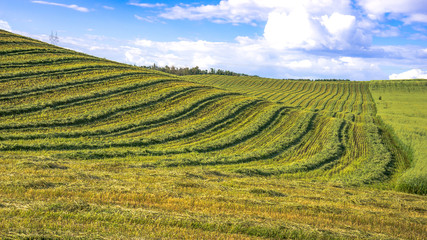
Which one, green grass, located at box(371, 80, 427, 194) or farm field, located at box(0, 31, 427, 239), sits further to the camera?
green grass, located at box(371, 80, 427, 194)

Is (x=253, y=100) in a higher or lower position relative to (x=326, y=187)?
higher

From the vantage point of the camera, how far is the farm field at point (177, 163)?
30.3 ft

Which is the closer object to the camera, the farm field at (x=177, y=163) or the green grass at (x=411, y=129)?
the farm field at (x=177, y=163)

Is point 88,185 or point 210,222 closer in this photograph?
point 210,222

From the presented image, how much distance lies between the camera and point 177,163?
65.4 ft

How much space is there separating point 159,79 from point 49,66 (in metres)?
13.7

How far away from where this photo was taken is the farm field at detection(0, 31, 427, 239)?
30.3 feet

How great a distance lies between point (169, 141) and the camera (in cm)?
2552

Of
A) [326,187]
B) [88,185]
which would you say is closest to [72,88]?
[88,185]

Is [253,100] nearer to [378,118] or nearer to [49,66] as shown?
[378,118]

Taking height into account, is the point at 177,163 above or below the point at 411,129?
below

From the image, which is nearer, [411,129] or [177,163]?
[177,163]

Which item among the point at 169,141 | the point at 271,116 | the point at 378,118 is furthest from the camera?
the point at 378,118

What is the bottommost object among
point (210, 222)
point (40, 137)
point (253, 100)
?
point (40, 137)
